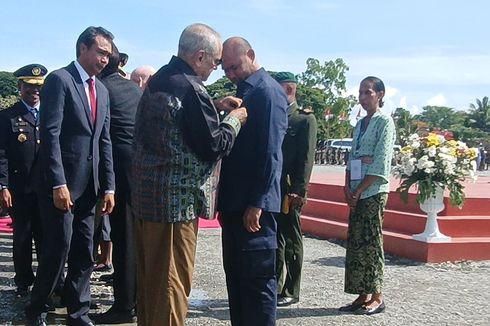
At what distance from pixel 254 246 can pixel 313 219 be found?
6631 mm

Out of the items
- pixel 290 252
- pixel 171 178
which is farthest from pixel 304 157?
pixel 171 178

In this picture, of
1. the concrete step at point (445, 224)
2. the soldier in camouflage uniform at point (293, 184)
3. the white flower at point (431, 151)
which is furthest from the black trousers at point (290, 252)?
the concrete step at point (445, 224)

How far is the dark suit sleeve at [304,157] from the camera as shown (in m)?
5.39

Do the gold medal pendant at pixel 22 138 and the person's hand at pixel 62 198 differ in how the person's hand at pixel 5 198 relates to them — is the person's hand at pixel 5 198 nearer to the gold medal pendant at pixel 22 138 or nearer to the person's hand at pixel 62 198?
the gold medal pendant at pixel 22 138

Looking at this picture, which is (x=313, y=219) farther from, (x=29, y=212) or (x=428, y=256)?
(x=29, y=212)

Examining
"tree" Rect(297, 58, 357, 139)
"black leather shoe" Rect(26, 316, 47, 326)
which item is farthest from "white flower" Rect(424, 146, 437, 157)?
"tree" Rect(297, 58, 357, 139)

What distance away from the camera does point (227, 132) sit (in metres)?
3.42

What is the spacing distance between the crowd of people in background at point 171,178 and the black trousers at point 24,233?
0.4 inches

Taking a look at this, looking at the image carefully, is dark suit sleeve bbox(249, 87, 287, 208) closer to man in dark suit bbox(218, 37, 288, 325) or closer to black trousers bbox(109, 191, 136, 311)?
man in dark suit bbox(218, 37, 288, 325)

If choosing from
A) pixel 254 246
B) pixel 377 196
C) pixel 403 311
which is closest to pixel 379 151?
pixel 377 196

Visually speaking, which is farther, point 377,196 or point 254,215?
point 377,196

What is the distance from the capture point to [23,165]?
224 inches

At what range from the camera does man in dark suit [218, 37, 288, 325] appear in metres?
3.68

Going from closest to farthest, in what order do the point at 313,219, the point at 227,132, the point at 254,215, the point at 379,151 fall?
the point at 227,132, the point at 254,215, the point at 379,151, the point at 313,219
